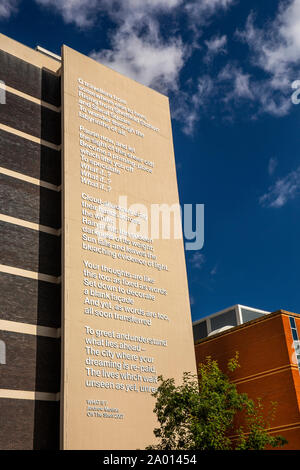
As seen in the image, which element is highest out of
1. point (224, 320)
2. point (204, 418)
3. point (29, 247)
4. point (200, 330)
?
point (224, 320)

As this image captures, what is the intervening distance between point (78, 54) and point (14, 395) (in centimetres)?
1914

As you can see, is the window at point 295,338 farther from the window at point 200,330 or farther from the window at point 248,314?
the window at point 200,330

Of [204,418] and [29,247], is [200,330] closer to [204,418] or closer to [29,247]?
[29,247]

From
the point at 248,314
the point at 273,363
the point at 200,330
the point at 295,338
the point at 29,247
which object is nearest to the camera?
the point at 29,247

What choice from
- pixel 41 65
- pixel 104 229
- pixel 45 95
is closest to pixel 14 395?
pixel 104 229

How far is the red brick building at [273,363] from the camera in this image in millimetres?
27516

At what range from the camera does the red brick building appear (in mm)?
27516

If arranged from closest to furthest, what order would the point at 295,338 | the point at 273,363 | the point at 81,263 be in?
the point at 81,263 < the point at 273,363 < the point at 295,338

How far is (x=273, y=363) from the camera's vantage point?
96.2 ft

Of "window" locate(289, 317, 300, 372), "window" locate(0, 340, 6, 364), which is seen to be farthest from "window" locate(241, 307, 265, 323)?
"window" locate(0, 340, 6, 364)

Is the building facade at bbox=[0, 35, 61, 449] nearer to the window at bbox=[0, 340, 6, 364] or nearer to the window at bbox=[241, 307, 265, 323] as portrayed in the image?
the window at bbox=[0, 340, 6, 364]

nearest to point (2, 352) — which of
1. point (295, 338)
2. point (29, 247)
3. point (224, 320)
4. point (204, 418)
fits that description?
point (29, 247)

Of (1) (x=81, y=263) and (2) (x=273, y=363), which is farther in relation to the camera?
(2) (x=273, y=363)
